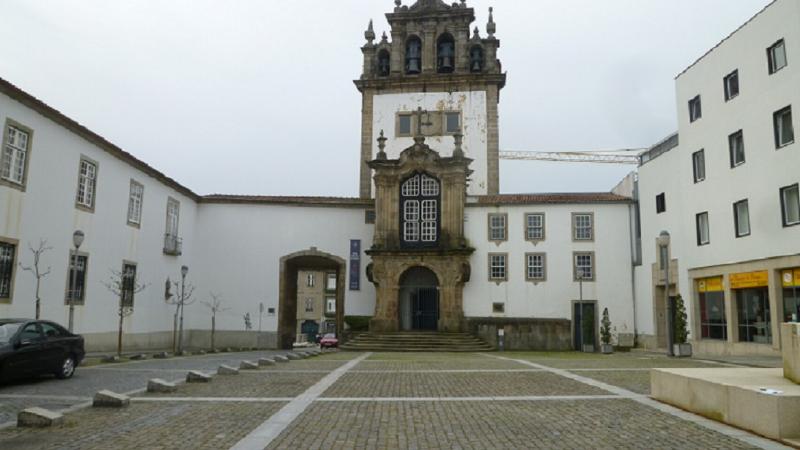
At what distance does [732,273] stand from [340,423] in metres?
21.2

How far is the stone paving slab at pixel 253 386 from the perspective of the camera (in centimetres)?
1230

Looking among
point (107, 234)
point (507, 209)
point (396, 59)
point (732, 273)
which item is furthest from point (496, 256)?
point (107, 234)

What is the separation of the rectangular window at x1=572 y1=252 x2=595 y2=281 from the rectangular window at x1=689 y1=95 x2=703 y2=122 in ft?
32.0

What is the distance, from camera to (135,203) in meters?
30.5

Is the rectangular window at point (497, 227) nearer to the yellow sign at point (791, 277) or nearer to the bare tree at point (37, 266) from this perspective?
the yellow sign at point (791, 277)

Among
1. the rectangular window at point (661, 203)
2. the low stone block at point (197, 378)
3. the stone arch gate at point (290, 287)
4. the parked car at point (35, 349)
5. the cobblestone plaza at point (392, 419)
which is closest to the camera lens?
the cobblestone plaza at point (392, 419)

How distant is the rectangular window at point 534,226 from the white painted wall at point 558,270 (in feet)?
0.77

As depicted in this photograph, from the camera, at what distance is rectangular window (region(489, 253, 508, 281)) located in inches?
1404

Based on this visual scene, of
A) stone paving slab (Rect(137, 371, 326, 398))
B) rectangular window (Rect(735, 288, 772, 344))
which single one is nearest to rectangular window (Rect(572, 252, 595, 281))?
rectangular window (Rect(735, 288, 772, 344))

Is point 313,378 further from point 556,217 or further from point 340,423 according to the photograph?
point 556,217

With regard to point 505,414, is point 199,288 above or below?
above

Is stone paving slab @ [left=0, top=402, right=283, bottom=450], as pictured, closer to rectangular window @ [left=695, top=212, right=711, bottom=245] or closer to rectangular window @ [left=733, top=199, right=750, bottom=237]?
rectangular window @ [left=733, top=199, right=750, bottom=237]

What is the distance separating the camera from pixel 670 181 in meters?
30.5

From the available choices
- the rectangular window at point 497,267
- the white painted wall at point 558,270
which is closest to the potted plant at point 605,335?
the white painted wall at point 558,270
